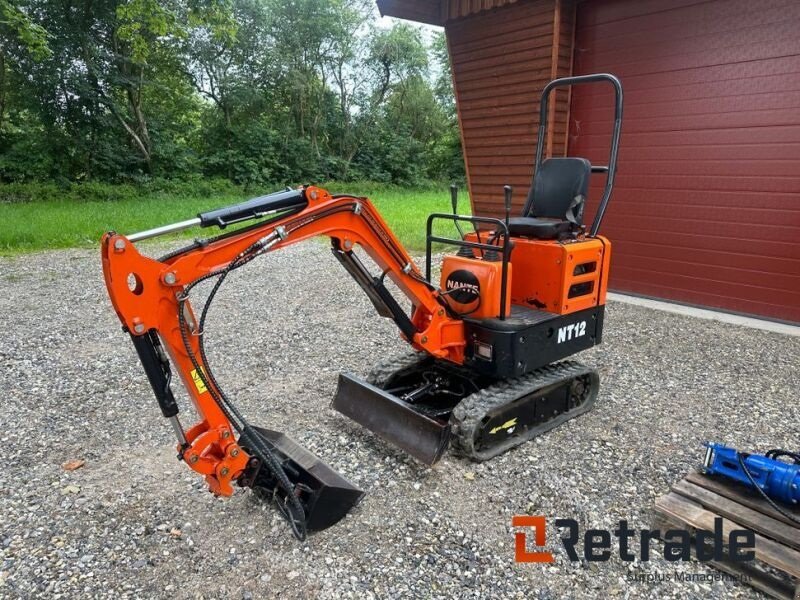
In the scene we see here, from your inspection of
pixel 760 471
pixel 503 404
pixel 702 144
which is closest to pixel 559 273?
pixel 503 404

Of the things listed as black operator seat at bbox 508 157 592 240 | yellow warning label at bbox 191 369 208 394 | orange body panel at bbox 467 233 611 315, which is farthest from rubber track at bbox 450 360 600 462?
yellow warning label at bbox 191 369 208 394

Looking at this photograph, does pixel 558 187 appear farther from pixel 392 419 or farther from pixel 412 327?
pixel 392 419

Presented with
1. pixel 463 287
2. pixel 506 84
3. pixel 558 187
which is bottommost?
pixel 463 287

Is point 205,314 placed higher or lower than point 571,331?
higher

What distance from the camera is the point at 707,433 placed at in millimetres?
3863

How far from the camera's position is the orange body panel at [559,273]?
3.70m

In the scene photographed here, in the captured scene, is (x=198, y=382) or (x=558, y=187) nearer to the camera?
(x=198, y=382)

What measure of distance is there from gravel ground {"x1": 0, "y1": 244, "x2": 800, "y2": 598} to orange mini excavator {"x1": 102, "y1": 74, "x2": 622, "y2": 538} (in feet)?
0.62

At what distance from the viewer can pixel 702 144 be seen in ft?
21.4

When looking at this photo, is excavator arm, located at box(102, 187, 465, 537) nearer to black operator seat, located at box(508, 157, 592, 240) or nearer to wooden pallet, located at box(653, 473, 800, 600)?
black operator seat, located at box(508, 157, 592, 240)

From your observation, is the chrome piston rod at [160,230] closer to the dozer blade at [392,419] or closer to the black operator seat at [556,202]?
the dozer blade at [392,419]

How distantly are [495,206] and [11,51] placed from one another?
16807 mm

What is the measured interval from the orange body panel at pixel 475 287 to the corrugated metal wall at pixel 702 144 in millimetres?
4183

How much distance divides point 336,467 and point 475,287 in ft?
4.50
